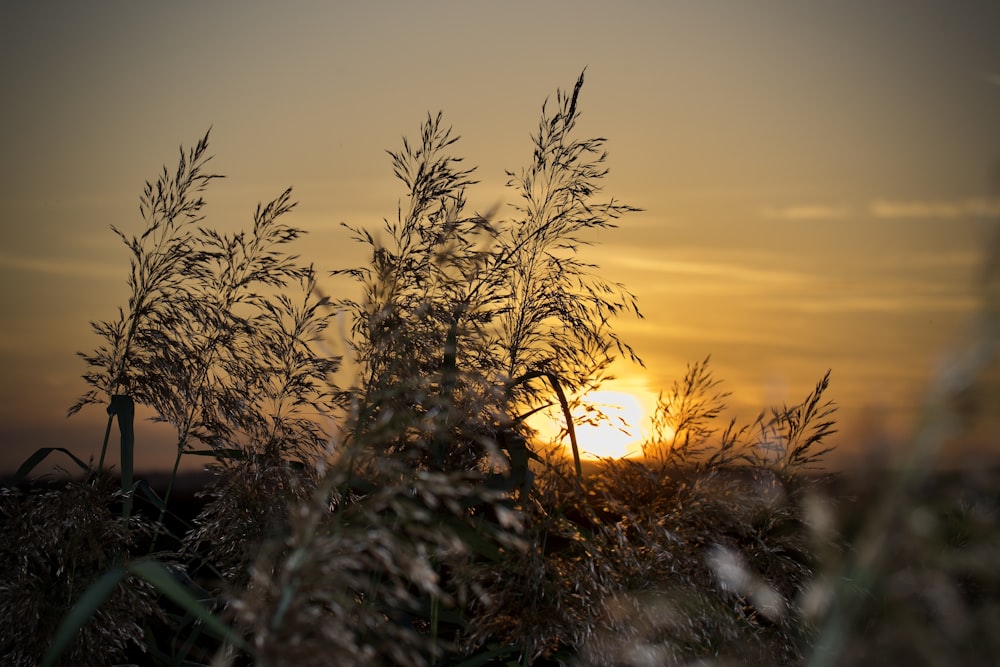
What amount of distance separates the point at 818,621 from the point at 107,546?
185 cm

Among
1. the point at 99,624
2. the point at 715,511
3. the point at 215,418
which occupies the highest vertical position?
the point at 215,418

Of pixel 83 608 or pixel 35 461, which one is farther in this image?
pixel 35 461

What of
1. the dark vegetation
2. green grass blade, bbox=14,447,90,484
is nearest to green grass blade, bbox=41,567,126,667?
the dark vegetation

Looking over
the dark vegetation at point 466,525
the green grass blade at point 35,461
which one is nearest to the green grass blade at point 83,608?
the dark vegetation at point 466,525

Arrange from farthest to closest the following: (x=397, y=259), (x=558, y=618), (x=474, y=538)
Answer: (x=397, y=259) < (x=474, y=538) < (x=558, y=618)

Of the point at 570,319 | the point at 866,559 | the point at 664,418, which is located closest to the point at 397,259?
the point at 570,319

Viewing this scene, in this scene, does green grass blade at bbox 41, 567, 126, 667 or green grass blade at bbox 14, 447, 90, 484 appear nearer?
green grass blade at bbox 41, 567, 126, 667

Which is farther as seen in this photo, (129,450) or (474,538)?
(129,450)

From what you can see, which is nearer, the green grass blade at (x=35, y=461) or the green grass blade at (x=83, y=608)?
the green grass blade at (x=83, y=608)

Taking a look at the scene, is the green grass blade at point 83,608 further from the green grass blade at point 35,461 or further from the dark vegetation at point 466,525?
the green grass blade at point 35,461

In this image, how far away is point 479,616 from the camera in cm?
209

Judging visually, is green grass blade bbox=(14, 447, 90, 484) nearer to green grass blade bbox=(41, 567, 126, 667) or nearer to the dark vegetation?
the dark vegetation

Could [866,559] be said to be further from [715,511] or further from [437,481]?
[715,511]

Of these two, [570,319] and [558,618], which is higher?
[570,319]
